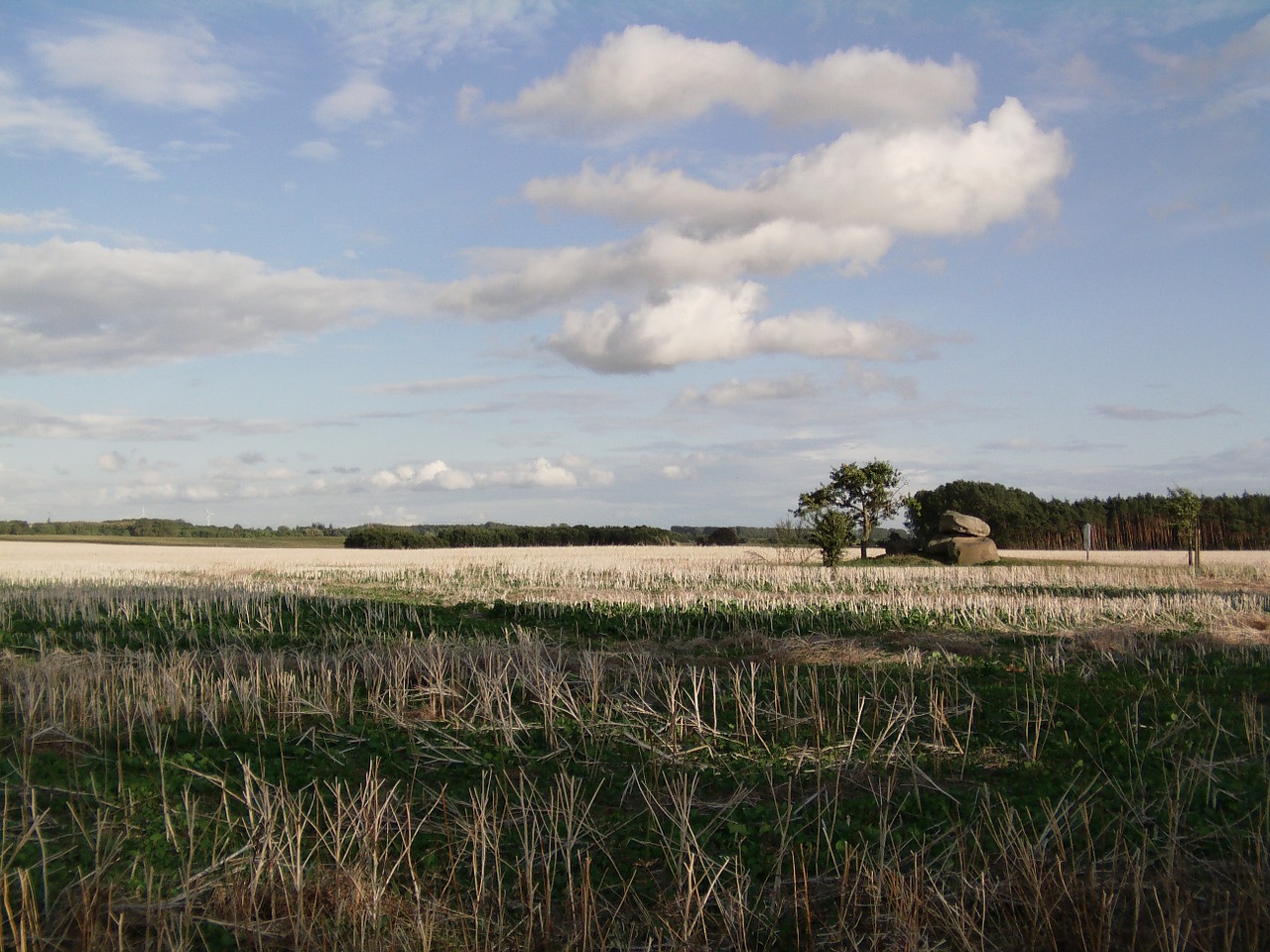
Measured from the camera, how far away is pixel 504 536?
80000 millimetres

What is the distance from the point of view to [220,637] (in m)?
15.8

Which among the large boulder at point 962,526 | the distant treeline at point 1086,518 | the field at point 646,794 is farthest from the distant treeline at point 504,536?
the field at point 646,794

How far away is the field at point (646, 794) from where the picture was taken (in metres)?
5.16

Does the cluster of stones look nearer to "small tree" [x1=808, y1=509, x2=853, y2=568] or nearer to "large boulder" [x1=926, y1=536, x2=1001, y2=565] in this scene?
"large boulder" [x1=926, y1=536, x2=1001, y2=565]

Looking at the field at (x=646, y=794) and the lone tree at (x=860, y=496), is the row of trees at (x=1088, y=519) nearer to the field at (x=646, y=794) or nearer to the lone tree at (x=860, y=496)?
the lone tree at (x=860, y=496)

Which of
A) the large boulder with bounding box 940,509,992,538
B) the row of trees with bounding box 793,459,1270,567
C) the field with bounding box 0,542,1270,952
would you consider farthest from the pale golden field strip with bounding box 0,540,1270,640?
the row of trees with bounding box 793,459,1270,567

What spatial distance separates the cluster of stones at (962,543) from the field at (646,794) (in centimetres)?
2421

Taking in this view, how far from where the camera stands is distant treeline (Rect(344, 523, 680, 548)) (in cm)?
7888

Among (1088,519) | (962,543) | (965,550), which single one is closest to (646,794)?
(965,550)

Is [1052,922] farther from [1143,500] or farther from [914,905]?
[1143,500]

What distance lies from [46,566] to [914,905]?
41014mm

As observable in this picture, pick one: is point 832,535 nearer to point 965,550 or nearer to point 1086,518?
point 965,550

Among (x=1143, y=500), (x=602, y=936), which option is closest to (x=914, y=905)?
(x=602, y=936)

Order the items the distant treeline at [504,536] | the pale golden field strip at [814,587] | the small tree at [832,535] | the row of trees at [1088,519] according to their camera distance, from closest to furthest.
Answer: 1. the pale golden field strip at [814,587]
2. the small tree at [832,535]
3. the row of trees at [1088,519]
4. the distant treeline at [504,536]
